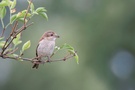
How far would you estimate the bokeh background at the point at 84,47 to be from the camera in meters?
17.5

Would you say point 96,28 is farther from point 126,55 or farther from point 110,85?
point 126,55

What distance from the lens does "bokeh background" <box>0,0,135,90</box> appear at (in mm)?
17469

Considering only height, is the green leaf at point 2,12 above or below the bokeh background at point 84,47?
above

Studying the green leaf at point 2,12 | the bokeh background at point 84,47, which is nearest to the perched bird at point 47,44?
the green leaf at point 2,12

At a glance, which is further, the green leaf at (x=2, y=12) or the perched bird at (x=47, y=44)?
the perched bird at (x=47, y=44)

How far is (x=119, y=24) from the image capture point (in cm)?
2109

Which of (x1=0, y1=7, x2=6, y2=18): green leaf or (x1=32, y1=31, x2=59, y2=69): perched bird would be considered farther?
(x1=32, y1=31, x2=59, y2=69): perched bird

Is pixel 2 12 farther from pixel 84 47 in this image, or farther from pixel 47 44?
pixel 84 47

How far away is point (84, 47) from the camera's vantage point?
18188 millimetres

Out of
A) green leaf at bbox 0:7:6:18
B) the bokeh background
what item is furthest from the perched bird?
the bokeh background

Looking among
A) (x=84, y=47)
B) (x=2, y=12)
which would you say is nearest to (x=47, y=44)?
(x=2, y=12)

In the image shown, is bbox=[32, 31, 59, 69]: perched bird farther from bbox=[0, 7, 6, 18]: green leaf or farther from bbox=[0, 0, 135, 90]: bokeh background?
bbox=[0, 0, 135, 90]: bokeh background

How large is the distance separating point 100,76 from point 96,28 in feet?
6.10

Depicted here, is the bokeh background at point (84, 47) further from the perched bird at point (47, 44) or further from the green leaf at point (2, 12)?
the green leaf at point (2, 12)
